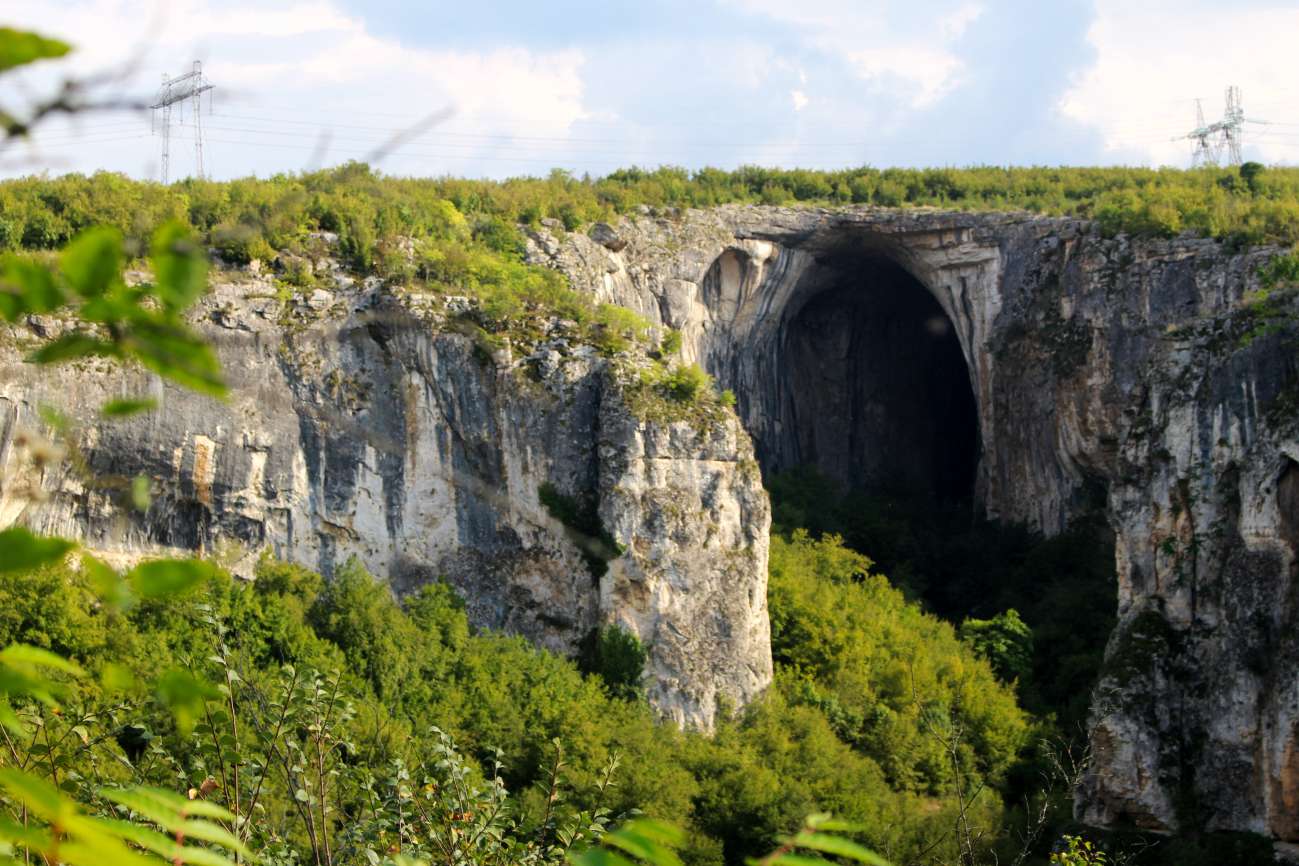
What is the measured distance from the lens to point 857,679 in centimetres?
2831

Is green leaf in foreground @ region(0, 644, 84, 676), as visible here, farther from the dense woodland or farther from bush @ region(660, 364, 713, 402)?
bush @ region(660, 364, 713, 402)

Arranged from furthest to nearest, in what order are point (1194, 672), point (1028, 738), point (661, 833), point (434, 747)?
1. point (1028, 738)
2. point (1194, 672)
3. point (434, 747)
4. point (661, 833)

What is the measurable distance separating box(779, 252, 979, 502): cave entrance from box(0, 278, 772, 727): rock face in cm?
1201

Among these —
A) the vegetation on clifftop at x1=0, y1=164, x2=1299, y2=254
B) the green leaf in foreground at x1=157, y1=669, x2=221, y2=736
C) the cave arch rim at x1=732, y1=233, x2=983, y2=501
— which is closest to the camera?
the green leaf in foreground at x1=157, y1=669, x2=221, y2=736

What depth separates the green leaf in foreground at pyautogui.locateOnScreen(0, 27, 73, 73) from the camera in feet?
5.96

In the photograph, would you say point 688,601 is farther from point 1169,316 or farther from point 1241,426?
point 1169,316

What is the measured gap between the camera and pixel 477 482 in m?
27.3

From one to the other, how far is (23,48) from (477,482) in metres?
25.6

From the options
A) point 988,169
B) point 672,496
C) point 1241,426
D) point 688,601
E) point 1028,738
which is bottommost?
point 1028,738

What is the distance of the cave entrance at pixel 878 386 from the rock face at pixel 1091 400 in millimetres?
64

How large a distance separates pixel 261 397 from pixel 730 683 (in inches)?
360

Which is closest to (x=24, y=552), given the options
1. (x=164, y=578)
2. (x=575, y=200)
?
(x=164, y=578)

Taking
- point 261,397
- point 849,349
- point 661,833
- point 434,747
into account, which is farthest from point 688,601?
point 661,833

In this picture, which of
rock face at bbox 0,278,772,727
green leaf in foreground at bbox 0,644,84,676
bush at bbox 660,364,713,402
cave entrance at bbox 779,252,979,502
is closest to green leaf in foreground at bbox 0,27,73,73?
green leaf in foreground at bbox 0,644,84,676
